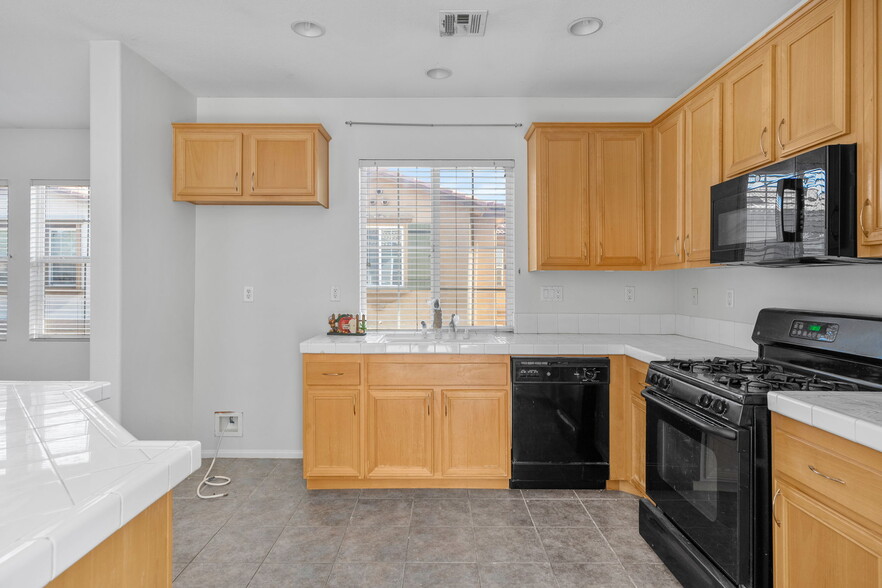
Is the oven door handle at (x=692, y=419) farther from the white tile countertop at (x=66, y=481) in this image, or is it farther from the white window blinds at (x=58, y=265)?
the white window blinds at (x=58, y=265)

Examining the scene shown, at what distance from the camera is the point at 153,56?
2875 millimetres

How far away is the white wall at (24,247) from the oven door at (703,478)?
4480mm

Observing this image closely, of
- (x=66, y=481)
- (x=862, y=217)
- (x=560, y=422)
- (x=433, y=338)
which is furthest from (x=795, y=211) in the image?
(x=66, y=481)

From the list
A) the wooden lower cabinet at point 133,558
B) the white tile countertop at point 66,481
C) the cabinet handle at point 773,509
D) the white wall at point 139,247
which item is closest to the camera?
the white tile countertop at point 66,481

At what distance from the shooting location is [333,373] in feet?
9.70

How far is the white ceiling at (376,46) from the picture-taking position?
2.40 metres

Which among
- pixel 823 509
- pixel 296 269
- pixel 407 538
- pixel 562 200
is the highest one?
pixel 562 200

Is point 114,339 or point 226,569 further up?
point 114,339

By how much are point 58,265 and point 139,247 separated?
2.05 metres

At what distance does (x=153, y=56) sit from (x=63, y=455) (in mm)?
2770

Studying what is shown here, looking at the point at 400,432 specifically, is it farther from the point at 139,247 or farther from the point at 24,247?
the point at 24,247

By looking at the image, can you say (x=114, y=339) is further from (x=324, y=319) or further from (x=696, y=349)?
(x=696, y=349)

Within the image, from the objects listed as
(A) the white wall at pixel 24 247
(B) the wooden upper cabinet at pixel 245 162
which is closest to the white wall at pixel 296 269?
(B) the wooden upper cabinet at pixel 245 162

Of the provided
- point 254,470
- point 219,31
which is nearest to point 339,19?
point 219,31
